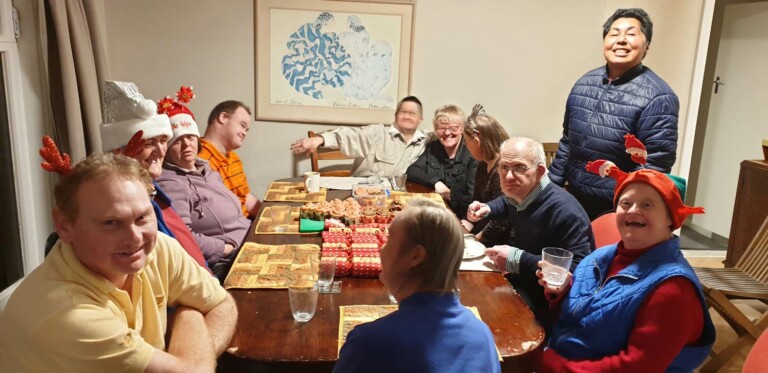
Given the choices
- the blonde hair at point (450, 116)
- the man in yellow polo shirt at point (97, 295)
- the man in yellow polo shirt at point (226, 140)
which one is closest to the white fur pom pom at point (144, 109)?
the man in yellow polo shirt at point (97, 295)

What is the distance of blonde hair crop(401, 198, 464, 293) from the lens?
3.89 ft

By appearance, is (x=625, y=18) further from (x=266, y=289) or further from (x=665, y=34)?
(x=266, y=289)

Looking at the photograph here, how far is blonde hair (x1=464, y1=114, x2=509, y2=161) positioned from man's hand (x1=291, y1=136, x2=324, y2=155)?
4.60ft

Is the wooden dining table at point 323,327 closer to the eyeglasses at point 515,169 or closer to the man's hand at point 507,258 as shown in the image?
the man's hand at point 507,258

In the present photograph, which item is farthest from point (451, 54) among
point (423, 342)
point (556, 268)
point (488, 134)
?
point (423, 342)

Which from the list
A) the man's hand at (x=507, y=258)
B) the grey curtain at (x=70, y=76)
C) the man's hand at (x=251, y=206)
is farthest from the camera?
the man's hand at (x=251, y=206)

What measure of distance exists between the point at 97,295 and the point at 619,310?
4.40 ft

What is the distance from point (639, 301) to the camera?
152 centimetres

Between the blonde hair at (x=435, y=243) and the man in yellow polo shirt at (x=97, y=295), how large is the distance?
584 mm

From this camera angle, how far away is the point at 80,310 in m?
1.10

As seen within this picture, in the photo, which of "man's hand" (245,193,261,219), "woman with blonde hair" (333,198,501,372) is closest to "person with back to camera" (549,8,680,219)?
"man's hand" (245,193,261,219)

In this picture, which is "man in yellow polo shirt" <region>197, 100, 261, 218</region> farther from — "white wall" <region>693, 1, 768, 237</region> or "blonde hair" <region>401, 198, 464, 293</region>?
"white wall" <region>693, 1, 768, 237</region>

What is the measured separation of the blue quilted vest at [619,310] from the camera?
153cm

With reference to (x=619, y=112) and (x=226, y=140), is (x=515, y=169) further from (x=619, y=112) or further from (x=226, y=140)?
(x=226, y=140)
